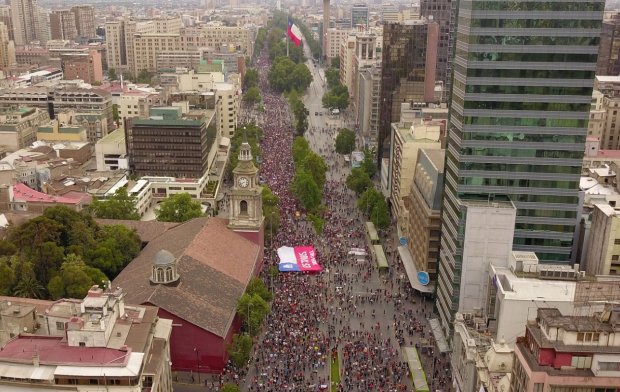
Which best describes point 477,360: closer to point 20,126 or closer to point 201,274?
point 201,274

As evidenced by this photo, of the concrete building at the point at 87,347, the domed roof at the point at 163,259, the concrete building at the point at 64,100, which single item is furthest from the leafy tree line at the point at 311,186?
the concrete building at the point at 64,100

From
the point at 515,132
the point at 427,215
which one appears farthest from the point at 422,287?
the point at 515,132

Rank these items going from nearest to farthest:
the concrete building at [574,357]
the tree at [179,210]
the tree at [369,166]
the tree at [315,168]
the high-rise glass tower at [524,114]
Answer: the concrete building at [574,357] < the high-rise glass tower at [524,114] < the tree at [179,210] < the tree at [315,168] < the tree at [369,166]

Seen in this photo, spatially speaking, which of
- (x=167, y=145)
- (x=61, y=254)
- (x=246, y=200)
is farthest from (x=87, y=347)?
(x=167, y=145)

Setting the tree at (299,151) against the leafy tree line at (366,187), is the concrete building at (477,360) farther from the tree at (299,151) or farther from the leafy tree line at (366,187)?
the tree at (299,151)

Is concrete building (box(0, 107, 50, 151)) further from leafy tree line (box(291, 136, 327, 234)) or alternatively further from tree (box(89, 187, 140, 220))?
leafy tree line (box(291, 136, 327, 234))

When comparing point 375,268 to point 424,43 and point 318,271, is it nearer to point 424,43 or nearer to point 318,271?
point 318,271
